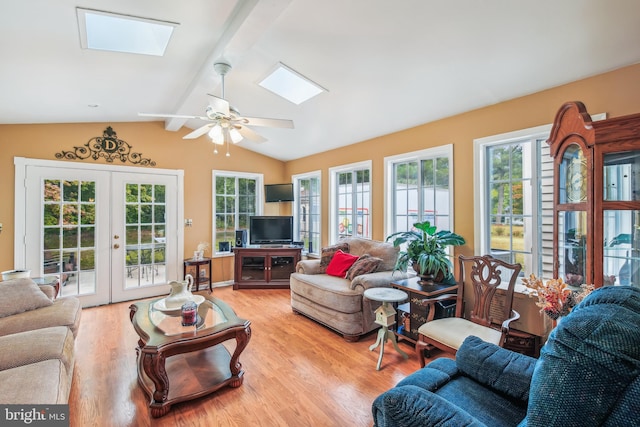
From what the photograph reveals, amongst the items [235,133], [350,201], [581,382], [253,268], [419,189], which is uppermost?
[235,133]

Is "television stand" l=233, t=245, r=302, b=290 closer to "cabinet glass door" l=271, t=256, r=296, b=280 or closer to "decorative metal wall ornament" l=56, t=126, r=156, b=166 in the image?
"cabinet glass door" l=271, t=256, r=296, b=280

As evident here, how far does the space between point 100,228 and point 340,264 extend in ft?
11.8

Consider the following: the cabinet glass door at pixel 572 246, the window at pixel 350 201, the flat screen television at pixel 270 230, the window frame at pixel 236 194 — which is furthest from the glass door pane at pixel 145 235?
the cabinet glass door at pixel 572 246

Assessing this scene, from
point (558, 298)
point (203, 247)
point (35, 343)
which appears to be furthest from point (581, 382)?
point (203, 247)

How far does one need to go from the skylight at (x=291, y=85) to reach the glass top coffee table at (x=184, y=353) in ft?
8.18

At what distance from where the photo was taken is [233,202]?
574 cm

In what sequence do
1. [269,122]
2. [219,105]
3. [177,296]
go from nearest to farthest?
[219,105] < [177,296] < [269,122]

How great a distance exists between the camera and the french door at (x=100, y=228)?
3926 mm

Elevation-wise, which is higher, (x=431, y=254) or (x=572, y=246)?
(x=572, y=246)

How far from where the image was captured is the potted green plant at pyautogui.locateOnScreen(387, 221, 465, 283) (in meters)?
3.03

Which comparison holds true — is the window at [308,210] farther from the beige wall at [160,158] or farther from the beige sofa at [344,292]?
the beige sofa at [344,292]

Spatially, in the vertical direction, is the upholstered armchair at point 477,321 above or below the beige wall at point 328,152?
below

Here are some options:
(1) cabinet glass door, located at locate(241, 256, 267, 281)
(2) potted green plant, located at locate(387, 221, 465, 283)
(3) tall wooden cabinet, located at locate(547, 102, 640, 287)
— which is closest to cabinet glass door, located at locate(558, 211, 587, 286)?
(3) tall wooden cabinet, located at locate(547, 102, 640, 287)

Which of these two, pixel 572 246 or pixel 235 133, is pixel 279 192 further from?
pixel 572 246
